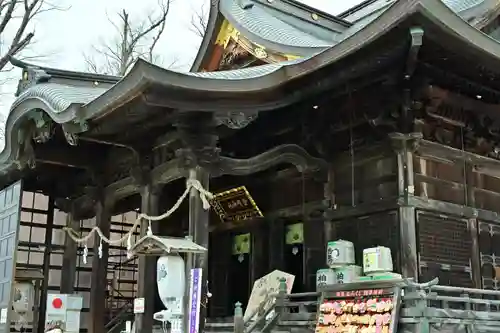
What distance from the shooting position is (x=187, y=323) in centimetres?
823

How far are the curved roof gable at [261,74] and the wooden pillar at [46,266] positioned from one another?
181 inches

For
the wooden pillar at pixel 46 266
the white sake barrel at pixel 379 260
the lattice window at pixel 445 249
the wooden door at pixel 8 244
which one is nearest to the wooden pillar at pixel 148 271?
the wooden door at pixel 8 244

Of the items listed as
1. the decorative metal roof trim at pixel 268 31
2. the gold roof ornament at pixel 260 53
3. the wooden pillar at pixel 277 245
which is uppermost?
the decorative metal roof trim at pixel 268 31

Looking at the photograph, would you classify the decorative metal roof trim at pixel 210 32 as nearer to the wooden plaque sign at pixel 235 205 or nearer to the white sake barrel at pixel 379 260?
the wooden plaque sign at pixel 235 205

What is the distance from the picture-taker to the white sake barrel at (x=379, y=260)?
331 inches

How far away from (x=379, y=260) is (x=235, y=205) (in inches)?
135

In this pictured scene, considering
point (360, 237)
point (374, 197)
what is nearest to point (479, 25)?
point (374, 197)

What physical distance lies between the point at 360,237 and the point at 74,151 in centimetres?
613

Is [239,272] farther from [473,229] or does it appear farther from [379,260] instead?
[473,229]

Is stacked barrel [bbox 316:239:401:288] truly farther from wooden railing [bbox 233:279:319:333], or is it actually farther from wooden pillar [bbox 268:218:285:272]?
wooden pillar [bbox 268:218:285:272]

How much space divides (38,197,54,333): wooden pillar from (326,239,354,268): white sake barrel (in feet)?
24.6

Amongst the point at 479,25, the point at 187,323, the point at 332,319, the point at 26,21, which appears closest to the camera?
the point at 332,319

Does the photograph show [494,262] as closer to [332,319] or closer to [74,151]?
[332,319]

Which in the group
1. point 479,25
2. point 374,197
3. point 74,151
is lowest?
point 374,197
